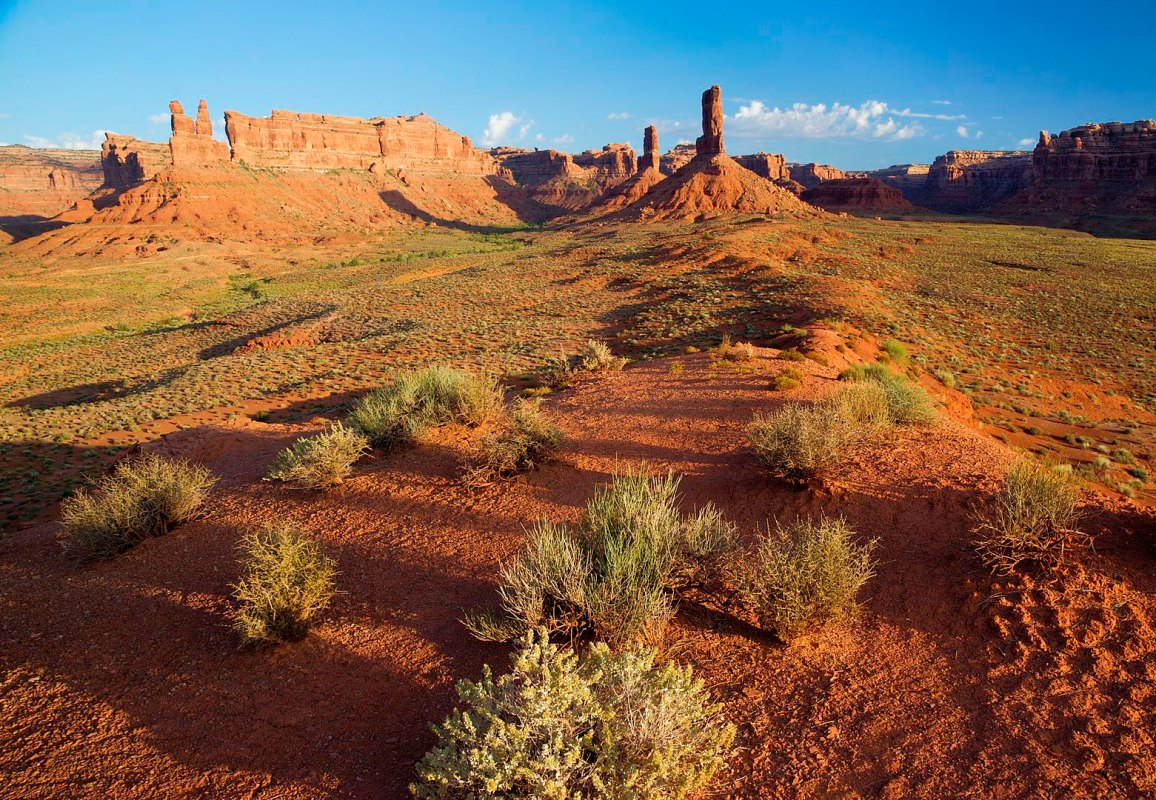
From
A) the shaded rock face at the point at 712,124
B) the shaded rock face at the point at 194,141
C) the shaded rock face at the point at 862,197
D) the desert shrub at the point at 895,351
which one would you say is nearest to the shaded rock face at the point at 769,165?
the shaded rock face at the point at 862,197

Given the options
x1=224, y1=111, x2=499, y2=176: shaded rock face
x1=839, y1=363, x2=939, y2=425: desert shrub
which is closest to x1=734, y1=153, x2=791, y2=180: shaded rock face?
x1=224, y1=111, x2=499, y2=176: shaded rock face

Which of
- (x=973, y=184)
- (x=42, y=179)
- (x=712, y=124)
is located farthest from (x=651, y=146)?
(x=42, y=179)

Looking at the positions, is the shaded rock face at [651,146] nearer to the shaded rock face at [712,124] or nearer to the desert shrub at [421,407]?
the shaded rock face at [712,124]

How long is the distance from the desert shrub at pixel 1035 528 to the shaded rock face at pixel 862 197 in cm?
11189

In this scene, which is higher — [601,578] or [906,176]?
[906,176]

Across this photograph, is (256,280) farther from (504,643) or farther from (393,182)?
(393,182)

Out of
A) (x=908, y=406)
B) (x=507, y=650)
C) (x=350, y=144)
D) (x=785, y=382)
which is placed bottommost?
(x=507, y=650)

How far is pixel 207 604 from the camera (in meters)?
5.59

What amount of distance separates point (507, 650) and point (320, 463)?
4643 millimetres

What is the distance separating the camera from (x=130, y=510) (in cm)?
691

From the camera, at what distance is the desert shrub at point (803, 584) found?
4.49 metres

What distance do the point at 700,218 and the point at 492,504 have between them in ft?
247

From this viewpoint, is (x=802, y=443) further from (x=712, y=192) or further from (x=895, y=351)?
(x=712, y=192)

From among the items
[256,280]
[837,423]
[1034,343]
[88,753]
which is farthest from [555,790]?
[256,280]
